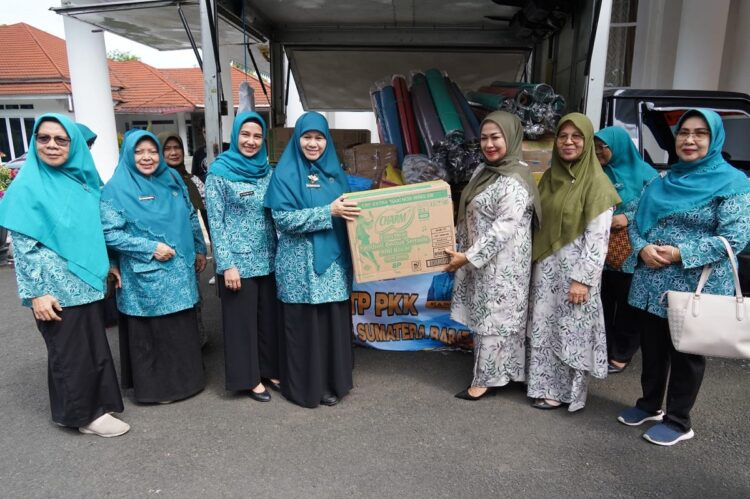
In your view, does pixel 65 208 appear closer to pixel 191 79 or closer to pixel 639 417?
pixel 639 417

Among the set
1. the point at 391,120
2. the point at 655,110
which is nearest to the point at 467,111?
the point at 391,120

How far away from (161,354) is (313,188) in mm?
1313

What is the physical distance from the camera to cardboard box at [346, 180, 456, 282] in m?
2.65

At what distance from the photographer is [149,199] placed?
9.10ft

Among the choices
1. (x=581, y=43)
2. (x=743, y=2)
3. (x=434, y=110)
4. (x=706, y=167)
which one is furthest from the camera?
(x=743, y=2)

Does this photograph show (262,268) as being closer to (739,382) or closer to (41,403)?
(41,403)

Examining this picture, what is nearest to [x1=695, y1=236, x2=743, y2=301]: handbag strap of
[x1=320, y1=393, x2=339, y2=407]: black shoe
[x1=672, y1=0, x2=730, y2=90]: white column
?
[x1=320, y1=393, x2=339, y2=407]: black shoe

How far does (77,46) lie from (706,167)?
8087mm

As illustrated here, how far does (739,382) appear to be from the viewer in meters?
3.31

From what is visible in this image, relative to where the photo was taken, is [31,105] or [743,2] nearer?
[743,2]

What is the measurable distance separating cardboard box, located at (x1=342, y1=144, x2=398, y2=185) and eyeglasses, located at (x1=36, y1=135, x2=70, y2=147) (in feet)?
7.12

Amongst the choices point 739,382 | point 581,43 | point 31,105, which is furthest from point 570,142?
point 31,105

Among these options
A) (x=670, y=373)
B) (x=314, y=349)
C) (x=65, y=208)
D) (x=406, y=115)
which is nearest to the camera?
(x=65, y=208)

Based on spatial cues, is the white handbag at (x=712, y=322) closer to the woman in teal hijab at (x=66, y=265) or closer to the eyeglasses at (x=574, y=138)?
the eyeglasses at (x=574, y=138)
